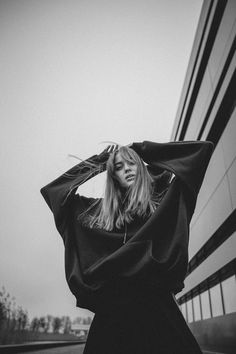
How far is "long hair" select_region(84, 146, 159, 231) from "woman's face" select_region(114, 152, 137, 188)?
0.07ft

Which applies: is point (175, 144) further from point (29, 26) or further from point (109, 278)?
point (29, 26)

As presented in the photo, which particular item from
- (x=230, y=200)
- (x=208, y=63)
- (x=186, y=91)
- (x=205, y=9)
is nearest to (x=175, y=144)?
(x=230, y=200)

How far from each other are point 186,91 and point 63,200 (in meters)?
13.8

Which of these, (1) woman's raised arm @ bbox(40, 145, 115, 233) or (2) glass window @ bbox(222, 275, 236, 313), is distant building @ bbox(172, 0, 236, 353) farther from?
(1) woman's raised arm @ bbox(40, 145, 115, 233)

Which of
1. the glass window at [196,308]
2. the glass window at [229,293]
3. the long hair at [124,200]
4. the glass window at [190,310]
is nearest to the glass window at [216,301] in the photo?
the glass window at [229,293]

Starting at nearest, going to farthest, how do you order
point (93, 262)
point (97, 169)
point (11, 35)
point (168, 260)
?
point (168, 260), point (93, 262), point (97, 169), point (11, 35)

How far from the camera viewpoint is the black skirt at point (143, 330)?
1.01 meters

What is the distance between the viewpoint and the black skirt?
1012 millimetres

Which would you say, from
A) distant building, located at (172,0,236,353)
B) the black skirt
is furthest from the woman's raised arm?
distant building, located at (172,0,236,353)

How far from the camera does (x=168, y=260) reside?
1070mm

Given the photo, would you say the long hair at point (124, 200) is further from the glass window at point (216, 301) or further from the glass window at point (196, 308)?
the glass window at point (196, 308)

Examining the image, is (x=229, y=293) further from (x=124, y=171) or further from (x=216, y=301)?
(x=124, y=171)

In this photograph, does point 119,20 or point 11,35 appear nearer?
point 11,35

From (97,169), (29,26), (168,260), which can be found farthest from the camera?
(29,26)
